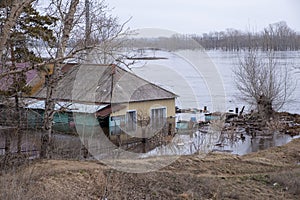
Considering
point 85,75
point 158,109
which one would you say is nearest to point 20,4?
point 85,75

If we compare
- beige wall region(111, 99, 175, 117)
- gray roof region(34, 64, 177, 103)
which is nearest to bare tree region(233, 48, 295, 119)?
beige wall region(111, 99, 175, 117)

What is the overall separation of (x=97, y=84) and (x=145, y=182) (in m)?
9.59

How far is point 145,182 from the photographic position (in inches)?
328

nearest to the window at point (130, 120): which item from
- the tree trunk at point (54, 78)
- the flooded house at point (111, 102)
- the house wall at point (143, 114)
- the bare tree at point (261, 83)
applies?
the flooded house at point (111, 102)

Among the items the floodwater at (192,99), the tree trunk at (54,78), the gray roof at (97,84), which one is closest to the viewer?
the tree trunk at (54,78)

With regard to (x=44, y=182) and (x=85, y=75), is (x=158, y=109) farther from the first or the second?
(x=44, y=182)

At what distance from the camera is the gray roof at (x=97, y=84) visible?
51.9 ft

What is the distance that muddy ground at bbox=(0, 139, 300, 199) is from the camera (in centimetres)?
742

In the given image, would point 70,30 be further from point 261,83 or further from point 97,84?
point 261,83

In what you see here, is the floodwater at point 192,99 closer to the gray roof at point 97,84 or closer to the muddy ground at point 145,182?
the gray roof at point 97,84

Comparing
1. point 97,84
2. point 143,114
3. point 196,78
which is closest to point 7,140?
point 97,84

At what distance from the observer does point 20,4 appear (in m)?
5.55

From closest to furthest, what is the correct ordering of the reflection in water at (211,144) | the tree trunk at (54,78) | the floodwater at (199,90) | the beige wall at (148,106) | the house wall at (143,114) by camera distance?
the tree trunk at (54,78) → the floodwater at (199,90) → the reflection in water at (211,144) → the house wall at (143,114) → the beige wall at (148,106)

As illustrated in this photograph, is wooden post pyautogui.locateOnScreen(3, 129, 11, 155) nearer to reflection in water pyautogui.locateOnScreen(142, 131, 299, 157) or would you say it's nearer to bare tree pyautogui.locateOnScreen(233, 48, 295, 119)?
reflection in water pyautogui.locateOnScreen(142, 131, 299, 157)
